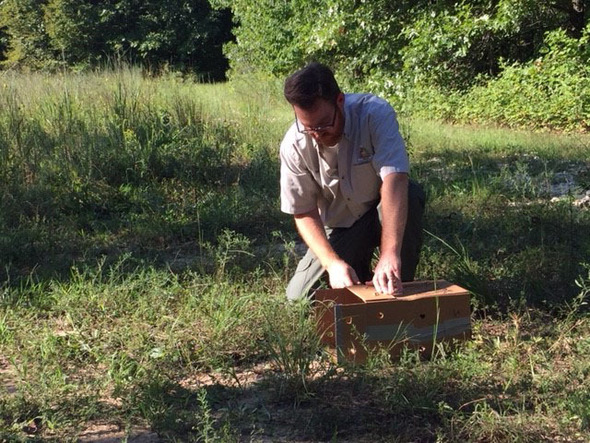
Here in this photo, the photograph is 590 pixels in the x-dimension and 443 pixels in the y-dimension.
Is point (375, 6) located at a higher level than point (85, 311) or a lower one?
higher

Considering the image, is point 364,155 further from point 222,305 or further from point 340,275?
point 222,305

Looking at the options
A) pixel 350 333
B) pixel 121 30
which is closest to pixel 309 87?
pixel 350 333

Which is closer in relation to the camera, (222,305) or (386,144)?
(386,144)

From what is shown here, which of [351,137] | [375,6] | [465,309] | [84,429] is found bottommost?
[84,429]

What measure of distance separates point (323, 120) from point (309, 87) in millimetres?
168

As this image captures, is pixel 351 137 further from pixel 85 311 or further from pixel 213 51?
pixel 213 51

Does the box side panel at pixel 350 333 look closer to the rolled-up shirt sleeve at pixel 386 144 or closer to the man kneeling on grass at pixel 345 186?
the man kneeling on grass at pixel 345 186

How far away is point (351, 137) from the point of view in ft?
10.6

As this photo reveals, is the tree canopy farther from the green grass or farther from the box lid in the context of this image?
the box lid

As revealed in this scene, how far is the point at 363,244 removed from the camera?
140 inches

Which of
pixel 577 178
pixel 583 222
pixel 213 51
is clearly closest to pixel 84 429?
pixel 583 222

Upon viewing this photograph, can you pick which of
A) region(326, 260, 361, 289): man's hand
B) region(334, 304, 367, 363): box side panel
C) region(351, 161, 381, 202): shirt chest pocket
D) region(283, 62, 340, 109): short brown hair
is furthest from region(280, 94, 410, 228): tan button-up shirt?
region(334, 304, 367, 363): box side panel

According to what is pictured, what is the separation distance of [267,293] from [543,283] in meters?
1.42

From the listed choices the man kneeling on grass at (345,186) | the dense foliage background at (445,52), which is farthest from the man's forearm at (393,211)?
the dense foliage background at (445,52)
